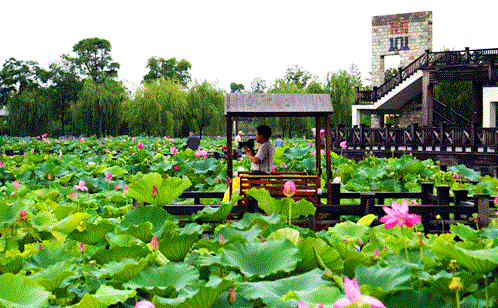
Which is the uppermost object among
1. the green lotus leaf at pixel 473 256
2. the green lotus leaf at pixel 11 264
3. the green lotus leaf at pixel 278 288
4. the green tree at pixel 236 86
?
the green tree at pixel 236 86

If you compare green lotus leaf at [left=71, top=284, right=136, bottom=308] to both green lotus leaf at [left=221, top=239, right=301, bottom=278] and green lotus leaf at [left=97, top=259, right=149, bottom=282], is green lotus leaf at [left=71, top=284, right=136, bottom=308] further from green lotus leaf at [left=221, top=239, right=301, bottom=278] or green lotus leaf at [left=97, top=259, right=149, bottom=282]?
green lotus leaf at [left=221, top=239, right=301, bottom=278]

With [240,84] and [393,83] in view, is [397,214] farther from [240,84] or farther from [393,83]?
[240,84]

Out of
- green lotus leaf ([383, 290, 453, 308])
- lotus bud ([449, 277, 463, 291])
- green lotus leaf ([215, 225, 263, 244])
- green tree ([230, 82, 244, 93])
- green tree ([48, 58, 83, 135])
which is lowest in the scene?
green lotus leaf ([383, 290, 453, 308])

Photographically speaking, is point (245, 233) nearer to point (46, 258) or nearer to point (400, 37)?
point (46, 258)

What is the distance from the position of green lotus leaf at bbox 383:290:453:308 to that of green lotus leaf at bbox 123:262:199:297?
1.80ft

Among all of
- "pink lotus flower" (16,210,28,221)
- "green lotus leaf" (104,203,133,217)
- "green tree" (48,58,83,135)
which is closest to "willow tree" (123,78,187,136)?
"green tree" (48,58,83,135)

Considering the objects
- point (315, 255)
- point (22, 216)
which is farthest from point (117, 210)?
point (315, 255)

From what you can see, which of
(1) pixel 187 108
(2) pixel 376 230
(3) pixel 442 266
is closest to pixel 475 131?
(2) pixel 376 230

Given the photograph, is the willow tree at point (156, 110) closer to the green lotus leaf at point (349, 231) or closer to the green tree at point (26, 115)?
the green tree at point (26, 115)

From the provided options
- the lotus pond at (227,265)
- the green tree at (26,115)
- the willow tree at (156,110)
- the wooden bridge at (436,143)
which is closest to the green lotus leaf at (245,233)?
the lotus pond at (227,265)

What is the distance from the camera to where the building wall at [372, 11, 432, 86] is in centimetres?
2859

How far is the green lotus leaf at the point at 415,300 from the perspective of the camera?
114 cm

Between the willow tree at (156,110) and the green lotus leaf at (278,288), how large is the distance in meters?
24.3

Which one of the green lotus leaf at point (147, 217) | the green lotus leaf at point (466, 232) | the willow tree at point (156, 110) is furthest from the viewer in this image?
the willow tree at point (156, 110)
